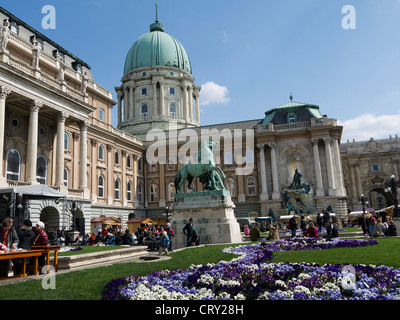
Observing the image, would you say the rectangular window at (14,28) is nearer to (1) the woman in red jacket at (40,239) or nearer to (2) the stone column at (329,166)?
(1) the woman in red jacket at (40,239)

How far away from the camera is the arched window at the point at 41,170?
106ft

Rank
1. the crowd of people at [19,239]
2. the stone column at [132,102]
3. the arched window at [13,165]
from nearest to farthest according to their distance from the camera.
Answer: the crowd of people at [19,239] < the arched window at [13,165] < the stone column at [132,102]

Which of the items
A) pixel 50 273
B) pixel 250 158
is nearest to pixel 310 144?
pixel 250 158

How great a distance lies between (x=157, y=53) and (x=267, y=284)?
66291 millimetres

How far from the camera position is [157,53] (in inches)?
2682

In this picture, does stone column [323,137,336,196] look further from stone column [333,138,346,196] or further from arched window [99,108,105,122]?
arched window [99,108,105,122]

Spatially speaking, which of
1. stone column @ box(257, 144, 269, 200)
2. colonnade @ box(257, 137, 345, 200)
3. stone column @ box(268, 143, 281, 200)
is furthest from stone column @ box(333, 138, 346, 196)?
stone column @ box(257, 144, 269, 200)

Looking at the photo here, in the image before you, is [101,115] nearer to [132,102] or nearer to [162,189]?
[162,189]

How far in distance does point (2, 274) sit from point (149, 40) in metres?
67.2

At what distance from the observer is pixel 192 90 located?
70.1 m

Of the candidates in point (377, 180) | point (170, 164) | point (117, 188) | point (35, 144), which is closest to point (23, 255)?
point (35, 144)

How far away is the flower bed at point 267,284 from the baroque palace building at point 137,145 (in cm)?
1549

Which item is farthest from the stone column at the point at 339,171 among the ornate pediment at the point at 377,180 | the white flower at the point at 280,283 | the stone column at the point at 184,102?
the white flower at the point at 280,283

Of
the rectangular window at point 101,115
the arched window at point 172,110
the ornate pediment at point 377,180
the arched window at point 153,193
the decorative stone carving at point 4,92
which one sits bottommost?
the arched window at point 153,193
